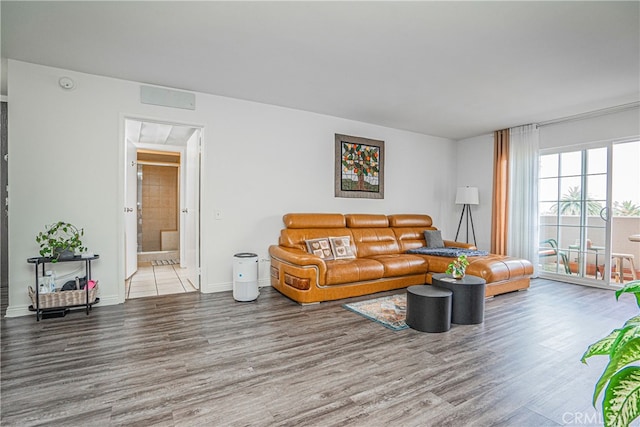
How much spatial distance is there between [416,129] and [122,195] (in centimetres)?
485

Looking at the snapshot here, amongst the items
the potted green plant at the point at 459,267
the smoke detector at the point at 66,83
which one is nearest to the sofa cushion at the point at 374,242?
the potted green plant at the point at 459,267

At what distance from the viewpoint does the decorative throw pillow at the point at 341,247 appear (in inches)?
176

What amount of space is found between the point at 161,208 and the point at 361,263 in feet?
19.9

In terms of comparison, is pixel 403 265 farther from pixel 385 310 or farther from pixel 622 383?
pixel 622 383

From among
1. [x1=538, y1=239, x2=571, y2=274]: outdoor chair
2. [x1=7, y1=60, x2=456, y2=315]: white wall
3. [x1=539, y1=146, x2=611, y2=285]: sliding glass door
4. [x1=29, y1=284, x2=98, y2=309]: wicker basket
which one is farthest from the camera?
[x1=538, y1=239, x2=571, y2=274]: outdoor chair

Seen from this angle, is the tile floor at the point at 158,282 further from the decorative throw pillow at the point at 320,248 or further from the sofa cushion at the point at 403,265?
the sofa cushion at the point at 403,265

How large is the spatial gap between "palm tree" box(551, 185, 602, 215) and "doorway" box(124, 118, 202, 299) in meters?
5.65

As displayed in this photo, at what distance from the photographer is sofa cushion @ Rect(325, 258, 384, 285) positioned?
3.80 metres

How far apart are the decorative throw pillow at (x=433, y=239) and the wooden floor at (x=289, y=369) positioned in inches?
77.6

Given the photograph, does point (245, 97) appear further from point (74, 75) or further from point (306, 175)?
point (74, 75)

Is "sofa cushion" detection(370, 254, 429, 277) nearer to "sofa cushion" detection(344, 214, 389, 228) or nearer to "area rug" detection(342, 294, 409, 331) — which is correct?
"area rug" detection(342, 294, 409, 331)

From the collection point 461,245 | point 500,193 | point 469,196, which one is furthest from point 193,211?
point 500,193

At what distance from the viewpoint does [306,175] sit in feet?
16.3

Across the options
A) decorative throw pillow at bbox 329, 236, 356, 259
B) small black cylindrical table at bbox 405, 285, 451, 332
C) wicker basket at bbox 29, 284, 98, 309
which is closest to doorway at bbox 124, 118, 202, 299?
wicker basket at bbox 29, 284, 98, 309
